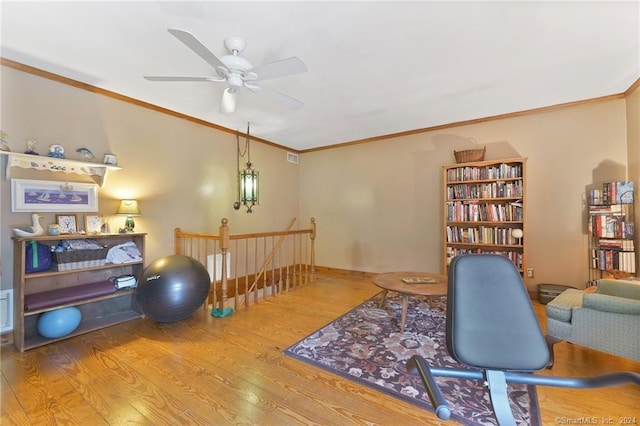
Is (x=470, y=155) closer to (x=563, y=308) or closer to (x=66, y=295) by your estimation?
(x=563, y=308)

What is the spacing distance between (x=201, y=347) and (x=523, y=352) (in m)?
2.43

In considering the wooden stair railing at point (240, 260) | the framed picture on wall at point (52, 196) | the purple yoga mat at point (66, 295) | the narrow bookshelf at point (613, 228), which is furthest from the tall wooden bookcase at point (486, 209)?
the framed picture on wall at point (52, 196)

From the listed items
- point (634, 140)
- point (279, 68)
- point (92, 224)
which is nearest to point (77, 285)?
point (92, 224)

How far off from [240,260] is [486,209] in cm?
405

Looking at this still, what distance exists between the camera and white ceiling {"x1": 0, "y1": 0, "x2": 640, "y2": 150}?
1941mm

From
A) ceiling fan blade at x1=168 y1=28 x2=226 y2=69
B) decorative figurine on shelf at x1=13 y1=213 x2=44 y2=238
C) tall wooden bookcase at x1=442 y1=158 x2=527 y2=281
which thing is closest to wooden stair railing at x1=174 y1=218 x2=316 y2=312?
decorative figurine on shelf at x1=13 y1=213 x2=44 y2=238

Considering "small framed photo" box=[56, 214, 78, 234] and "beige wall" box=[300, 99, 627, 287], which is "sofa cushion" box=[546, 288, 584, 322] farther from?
"small framed photo" box=[56, 214, 78, 234]

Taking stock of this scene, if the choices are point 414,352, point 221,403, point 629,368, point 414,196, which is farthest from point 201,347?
point 414,196

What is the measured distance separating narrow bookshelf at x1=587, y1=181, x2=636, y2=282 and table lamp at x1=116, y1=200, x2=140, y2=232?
5542 millimetres

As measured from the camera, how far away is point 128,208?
10.4ft

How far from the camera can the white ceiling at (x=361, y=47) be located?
194 centimetres

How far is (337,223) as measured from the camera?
5652 millimetres

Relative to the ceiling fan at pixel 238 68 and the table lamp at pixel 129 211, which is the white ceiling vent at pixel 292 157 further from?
the ceiling fan at pixel 238 68

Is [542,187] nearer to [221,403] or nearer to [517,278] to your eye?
[517,278]
